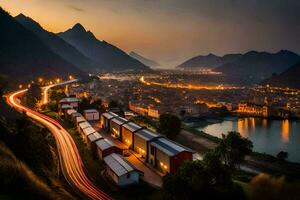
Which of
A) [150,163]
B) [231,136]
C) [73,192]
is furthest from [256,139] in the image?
[73,192]

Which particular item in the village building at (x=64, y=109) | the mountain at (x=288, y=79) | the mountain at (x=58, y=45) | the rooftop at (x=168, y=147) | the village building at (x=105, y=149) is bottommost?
the village building at (x=105, y=149)

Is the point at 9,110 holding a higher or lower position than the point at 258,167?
higher

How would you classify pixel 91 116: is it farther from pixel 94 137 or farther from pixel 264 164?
pixel 264 164

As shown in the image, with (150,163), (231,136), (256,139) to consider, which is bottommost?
(256,139)

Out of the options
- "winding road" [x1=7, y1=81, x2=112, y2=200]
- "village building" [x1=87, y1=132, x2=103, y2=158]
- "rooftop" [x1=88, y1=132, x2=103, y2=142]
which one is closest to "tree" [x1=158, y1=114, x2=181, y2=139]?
"village building" [x1=87, y1=132, x2=103, y2=158]

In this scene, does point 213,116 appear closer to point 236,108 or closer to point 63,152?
point 236,108

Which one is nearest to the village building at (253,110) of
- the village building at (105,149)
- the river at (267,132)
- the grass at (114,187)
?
the river at (267,132)

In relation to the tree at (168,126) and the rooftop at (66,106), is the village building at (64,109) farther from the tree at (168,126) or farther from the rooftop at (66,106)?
the tree at (168,126)

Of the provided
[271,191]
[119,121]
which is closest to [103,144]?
[119,121]
